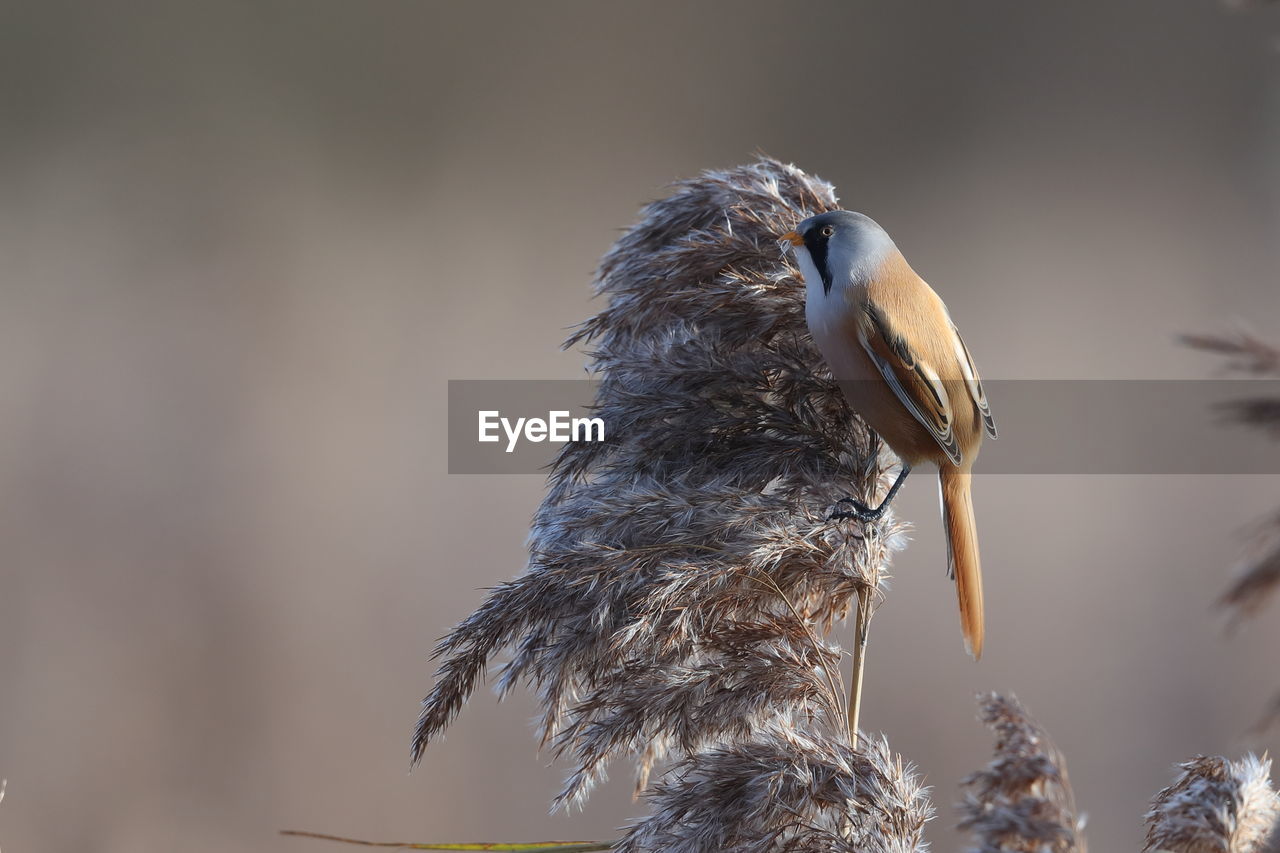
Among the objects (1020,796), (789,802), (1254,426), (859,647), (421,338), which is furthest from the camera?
(421,338)

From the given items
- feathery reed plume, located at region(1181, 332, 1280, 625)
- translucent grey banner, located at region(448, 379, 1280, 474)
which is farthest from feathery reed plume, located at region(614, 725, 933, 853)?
translucent grey banner, located at region(448, 379, 1280, 474)

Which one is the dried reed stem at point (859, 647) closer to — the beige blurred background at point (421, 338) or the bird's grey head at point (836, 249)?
the bird's grey head at point (836, 249)

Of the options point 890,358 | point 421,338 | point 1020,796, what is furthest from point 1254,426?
point 421,338

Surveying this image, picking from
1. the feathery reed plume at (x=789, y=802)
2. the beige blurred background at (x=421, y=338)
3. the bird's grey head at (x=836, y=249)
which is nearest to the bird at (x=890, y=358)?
the bird's grey head at (x=836, y=249)

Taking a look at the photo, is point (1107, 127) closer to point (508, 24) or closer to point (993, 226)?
point (993, 226)

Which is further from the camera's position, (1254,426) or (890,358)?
(890,358)

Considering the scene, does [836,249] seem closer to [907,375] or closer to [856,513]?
[907,375]
